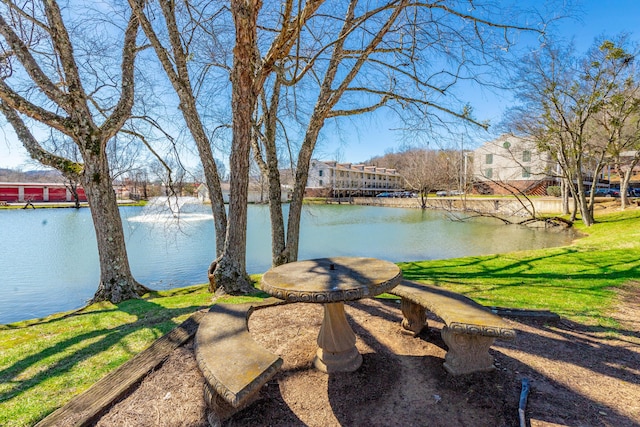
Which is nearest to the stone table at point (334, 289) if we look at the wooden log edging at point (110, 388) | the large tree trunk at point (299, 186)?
the wooden log edging at point (110, 388)

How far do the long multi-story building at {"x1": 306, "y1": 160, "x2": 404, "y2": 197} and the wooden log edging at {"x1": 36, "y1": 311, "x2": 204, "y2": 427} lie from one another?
126 feet

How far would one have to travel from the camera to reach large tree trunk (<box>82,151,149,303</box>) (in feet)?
17.4

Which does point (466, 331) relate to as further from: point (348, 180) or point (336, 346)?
point (348, 180)

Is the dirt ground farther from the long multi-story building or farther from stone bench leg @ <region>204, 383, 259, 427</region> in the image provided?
the long multi-story building

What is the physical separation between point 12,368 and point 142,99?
18.0ft

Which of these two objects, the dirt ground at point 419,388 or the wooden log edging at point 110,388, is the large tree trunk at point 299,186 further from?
the wooden log edging at point 110,388

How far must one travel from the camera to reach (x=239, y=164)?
4.99 meters

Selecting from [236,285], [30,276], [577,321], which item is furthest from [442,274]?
[30,276]

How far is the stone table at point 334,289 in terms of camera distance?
2219mm

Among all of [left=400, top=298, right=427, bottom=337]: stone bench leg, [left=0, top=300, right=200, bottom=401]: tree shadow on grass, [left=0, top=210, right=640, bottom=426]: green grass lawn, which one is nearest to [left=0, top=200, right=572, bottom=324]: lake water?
[left=0, top=210, right=640, bottom=426]: green grass lawn

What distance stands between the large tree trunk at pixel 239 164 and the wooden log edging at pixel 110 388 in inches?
84.0

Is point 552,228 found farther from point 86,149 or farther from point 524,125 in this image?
point 86,149

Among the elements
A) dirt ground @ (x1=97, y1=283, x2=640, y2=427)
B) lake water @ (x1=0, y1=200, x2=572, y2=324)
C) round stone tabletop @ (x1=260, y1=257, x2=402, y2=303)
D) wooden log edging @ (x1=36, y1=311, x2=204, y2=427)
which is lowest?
lake water @ (x1=0, y1=200, x2=572, y2=324)

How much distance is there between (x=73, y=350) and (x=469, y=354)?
12.9 feet
